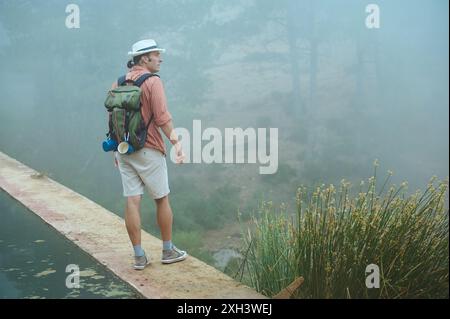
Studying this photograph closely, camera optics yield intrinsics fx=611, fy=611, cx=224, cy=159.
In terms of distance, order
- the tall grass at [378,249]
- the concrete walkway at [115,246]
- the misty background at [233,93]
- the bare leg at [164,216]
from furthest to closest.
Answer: the misty background at [233,93] → the bare leg at [164,216] → the concrete walkway at [115,246] → the tall grass at [378,249]

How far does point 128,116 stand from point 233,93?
1586cm

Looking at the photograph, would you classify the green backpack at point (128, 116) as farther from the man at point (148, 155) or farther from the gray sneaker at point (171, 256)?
the gray sneaker at point (171, 256)

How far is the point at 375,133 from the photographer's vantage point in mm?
17656

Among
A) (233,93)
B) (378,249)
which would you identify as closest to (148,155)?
(378,249)

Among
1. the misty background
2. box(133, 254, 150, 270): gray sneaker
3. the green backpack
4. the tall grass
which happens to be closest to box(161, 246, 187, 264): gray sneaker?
box(133, 254, 150, 270): gray sneaker

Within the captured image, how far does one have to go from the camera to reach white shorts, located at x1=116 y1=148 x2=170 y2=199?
11.5ft

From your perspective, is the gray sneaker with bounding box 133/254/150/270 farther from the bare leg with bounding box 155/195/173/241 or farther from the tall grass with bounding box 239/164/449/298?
the tall grass with bounding box 239/164/449/298

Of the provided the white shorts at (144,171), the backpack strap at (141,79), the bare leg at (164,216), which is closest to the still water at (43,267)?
the bare leg at (164,216)

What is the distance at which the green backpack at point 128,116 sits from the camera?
3.39m

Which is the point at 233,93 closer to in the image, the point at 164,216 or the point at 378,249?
the point at 164,216

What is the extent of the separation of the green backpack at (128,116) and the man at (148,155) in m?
0.04

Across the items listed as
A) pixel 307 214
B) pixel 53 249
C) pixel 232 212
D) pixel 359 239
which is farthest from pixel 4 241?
pixel 232 212
